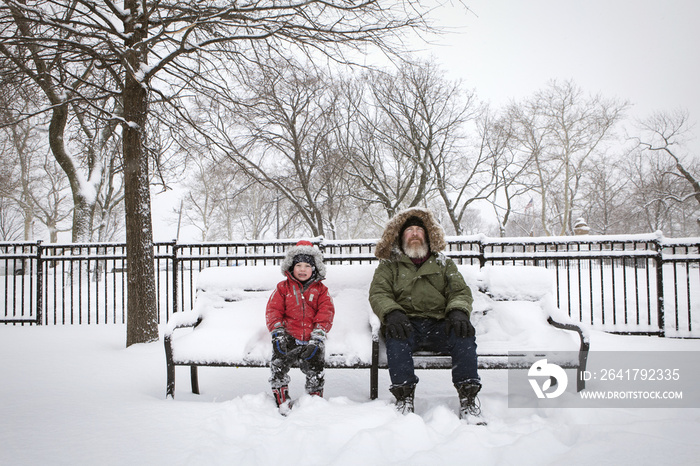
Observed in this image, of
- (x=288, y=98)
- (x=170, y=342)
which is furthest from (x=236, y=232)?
(x=170, y=342)

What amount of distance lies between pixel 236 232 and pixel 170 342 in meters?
44.8

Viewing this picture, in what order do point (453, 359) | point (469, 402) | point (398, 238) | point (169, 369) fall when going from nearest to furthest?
point (469, 402)
point (453, 359)
point (169, 369)
point (398, 238)

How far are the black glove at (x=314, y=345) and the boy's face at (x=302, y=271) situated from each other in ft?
1.59

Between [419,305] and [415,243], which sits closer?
[419,305]

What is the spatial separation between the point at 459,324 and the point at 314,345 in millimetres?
1084

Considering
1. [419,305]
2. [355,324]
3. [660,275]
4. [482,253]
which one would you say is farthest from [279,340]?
[660,275]

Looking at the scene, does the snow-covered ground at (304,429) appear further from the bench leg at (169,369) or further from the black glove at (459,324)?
the black glove at (459,324)

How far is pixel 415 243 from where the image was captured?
3281mm

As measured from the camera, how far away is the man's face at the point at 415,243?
328 centimetres

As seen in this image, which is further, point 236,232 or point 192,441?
point 236,232

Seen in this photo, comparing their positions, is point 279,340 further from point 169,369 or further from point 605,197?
point 605,197

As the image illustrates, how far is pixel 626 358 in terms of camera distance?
3.93m

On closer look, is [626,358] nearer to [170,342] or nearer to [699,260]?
[699,260]

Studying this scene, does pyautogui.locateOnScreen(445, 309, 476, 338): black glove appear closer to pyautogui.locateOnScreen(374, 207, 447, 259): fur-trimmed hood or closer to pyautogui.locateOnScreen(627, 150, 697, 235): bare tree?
pyautogui.locateOnScreen(374, 207, 447, 259): fur-trimmed hood
